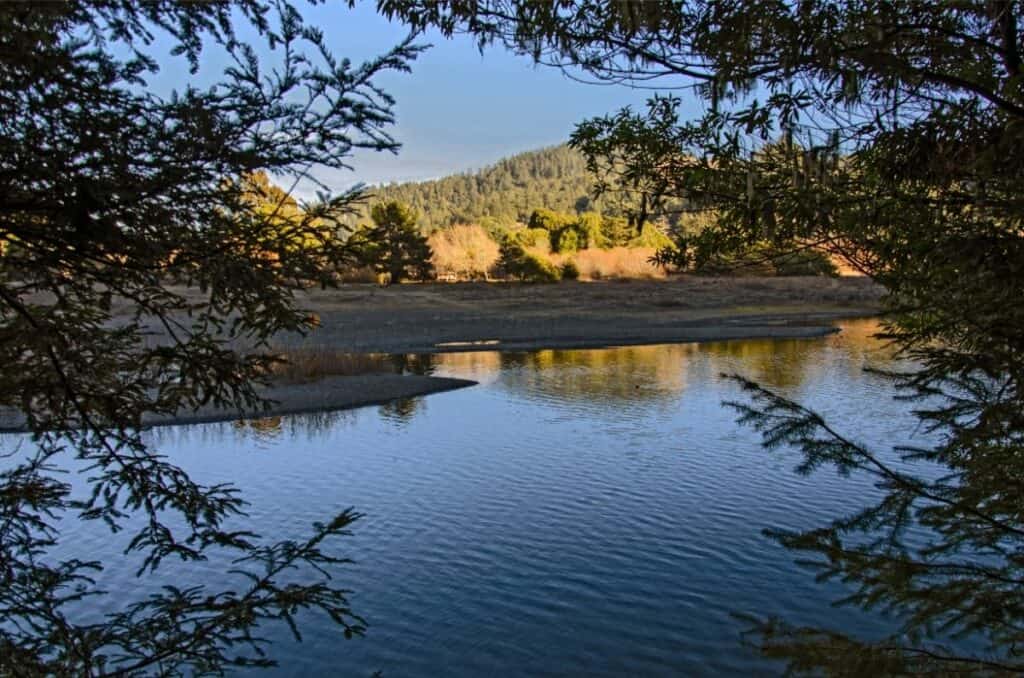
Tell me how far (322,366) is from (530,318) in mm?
20299

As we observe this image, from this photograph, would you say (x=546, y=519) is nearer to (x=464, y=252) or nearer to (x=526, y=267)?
(x=526, y=267)

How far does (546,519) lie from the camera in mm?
11766

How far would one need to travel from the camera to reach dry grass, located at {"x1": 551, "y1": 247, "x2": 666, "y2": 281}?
65.8m

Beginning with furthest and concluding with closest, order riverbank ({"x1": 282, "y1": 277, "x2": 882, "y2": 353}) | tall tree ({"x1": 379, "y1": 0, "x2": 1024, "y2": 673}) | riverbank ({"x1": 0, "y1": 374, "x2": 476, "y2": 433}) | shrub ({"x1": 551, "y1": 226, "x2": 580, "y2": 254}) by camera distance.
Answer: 1. shrub ({"x1": 551, "y1": 226, "x2": 580, "y2": 254})
2. riverbank ({"x1": 282, "y1": 277, "x2": 882, "y2": 353})
3. riverbank ({"x1": 0, "y1": 374, "x2": 476, "y2": 433})
4. tall tree ({"x1": 379, "y1": 0, "x2": 1024, "y2": 673})

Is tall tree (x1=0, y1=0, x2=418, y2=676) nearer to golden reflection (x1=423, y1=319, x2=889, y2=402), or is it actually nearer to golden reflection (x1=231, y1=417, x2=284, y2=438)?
golden reflection (x1=231, y1=417, x2=284, y2=438)

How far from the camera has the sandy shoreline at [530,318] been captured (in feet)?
77.4

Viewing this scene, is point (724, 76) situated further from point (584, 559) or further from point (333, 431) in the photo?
point (333, 431)

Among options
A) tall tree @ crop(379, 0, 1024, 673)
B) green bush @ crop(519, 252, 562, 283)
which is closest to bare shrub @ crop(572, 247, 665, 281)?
green bush @ crop(519, 252, 562, 283)

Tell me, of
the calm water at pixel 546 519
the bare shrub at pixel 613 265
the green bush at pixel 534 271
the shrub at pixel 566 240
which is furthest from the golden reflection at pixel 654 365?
the shrub at pixel 566 240

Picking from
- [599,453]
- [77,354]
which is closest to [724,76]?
[77,354]

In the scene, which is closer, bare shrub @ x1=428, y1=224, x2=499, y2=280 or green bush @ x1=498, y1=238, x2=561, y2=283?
green bush @ x1=498, y1=238, x2=561, y2=283

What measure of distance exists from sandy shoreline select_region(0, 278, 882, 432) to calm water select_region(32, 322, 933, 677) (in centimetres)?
233

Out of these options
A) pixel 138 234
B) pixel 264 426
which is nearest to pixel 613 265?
pixel 264 426

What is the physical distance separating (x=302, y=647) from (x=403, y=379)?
55.0 ft
